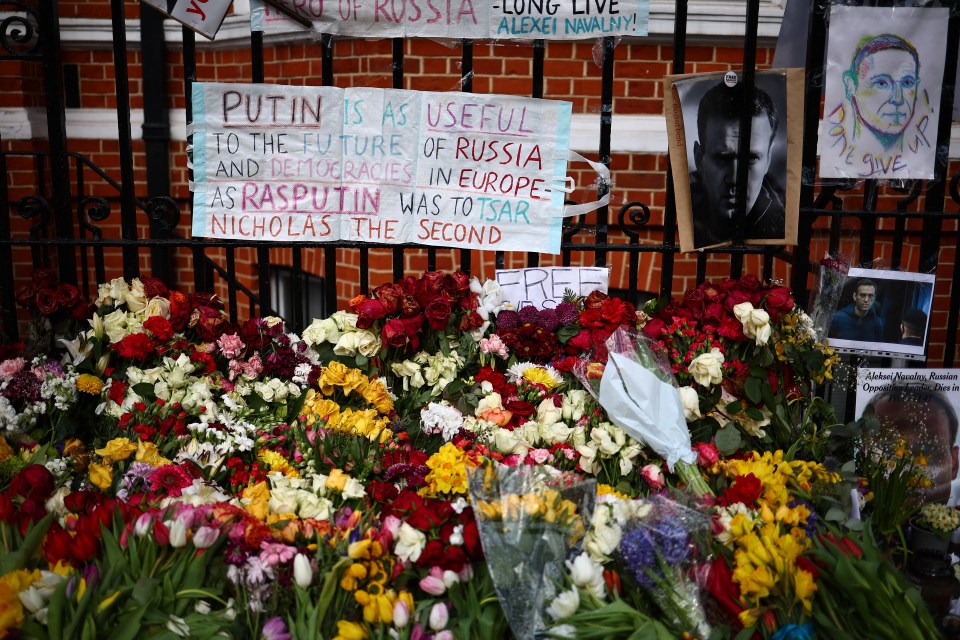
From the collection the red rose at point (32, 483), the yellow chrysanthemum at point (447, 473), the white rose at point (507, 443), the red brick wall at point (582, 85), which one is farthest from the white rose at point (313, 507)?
the red brick wall at point (582, 85)

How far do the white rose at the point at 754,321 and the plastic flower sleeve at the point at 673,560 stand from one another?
594mm

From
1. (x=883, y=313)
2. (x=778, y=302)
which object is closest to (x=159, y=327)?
(x=778, y=302)

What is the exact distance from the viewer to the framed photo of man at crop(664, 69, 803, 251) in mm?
2209

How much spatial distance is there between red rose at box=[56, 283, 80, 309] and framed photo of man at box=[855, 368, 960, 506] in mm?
2273

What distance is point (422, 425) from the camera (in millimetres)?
2111

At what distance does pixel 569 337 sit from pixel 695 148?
0.65m

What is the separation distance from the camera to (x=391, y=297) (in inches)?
85.2

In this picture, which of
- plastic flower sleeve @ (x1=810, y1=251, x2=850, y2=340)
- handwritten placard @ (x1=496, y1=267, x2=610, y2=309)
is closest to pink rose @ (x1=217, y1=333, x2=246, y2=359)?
handwritten placard @ (x1=496, y1=267, x2=610, y2=309)

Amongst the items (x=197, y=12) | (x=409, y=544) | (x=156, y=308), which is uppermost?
(x=197, y=12)

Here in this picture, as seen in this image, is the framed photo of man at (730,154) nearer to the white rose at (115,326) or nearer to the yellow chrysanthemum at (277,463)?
the yellow chrysanthemum at (277,463)

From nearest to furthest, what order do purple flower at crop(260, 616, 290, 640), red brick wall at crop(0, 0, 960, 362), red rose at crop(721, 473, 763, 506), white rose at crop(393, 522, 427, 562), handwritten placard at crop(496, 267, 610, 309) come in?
purple flower at crop(260, 616, 290, 640), white rose at crop(393, 522, 427, 562), red rose at crop(721, 473, 763, 506), handwritten placard at crop(496, 267, 610, 309), red brick wall at crop(0, 0, 960, 362)

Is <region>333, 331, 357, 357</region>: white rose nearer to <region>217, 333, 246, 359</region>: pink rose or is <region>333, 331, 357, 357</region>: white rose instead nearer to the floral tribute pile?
the floral tribute pile

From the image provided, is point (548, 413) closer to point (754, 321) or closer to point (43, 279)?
point (754, 321)

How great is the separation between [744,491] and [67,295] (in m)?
1.87
